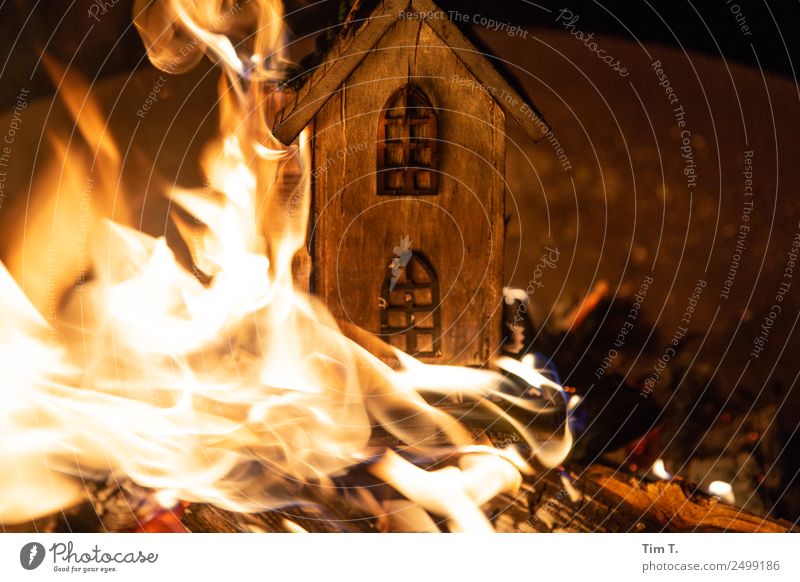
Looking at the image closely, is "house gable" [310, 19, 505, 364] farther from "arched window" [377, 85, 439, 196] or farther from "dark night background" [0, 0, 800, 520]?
"dark night background" [0, 0, 800, 520]

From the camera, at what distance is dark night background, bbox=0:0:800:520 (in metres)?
2.32

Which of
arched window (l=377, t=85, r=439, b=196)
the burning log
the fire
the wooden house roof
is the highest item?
the wooden house roof

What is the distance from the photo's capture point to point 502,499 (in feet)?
7.07

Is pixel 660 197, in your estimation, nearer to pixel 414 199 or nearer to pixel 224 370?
pixel 414 199

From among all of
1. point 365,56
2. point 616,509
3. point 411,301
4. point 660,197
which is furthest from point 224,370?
point 660,197

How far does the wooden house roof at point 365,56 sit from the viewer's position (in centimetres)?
188

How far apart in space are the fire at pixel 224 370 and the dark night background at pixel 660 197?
180mm

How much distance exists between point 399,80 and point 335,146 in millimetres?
231

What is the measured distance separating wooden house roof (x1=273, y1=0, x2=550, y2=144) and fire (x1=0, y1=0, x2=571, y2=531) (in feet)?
0.69

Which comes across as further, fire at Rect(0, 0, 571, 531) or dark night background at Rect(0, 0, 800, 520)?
dark night background at Rect(0, 0, 800, 520)

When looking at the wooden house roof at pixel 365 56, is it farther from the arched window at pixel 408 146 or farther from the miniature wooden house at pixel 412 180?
the arched window at pixel 408 146

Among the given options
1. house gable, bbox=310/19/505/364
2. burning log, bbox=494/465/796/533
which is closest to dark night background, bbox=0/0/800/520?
→ burning log, bbox=494/465/796/533
